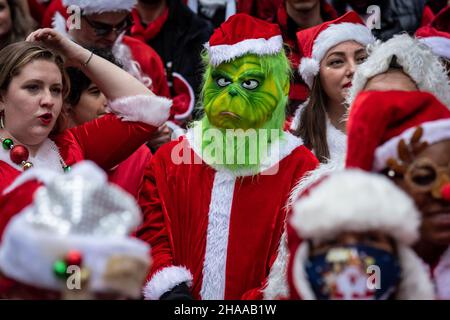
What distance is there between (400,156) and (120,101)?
1450 millimetres

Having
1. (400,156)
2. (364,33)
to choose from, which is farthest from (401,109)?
(364,33)

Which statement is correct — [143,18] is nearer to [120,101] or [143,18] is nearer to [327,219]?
[120,101]

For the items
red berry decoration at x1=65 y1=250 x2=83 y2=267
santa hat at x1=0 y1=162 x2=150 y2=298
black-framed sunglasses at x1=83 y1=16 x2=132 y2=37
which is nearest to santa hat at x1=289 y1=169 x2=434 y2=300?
santa hat at x1=0 y1=162 x2=150 y2=298

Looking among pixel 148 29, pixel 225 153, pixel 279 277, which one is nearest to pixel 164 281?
pixel 279 277

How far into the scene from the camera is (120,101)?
141 inches

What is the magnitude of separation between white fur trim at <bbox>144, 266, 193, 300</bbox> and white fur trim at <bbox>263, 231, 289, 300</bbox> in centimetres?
32

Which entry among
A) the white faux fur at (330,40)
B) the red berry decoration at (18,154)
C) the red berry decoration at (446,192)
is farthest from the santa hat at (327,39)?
the red berry decoration at (446,192)

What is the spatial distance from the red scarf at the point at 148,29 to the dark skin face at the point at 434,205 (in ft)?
9.69

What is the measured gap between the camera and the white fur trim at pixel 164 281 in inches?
125

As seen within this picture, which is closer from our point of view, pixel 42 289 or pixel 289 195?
pixel 42 289

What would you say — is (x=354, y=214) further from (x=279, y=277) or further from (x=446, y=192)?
(x=279, y=277)

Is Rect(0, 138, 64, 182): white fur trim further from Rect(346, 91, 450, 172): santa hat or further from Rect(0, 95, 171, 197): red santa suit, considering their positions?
Rect(346, 91, 450, 172): santa hat

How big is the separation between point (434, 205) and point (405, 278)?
23 cm

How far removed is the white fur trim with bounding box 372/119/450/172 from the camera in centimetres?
250
